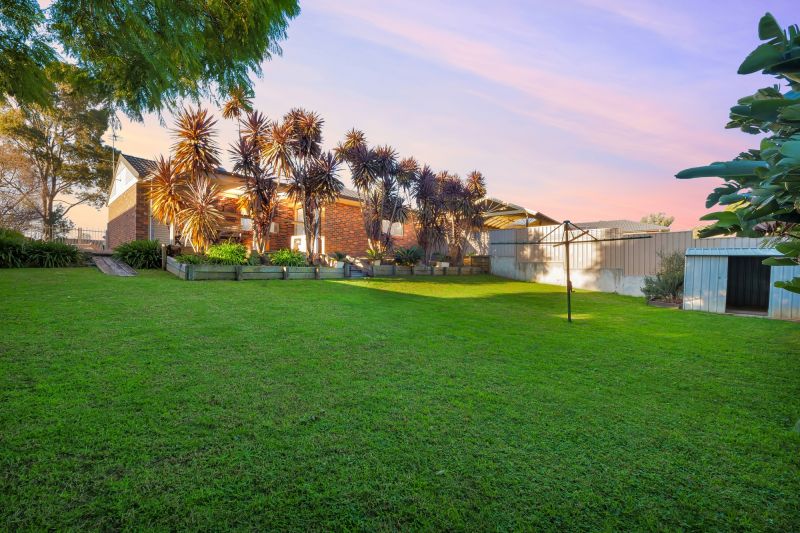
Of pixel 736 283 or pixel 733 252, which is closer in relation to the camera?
pixel 733 252

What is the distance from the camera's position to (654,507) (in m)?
1.65

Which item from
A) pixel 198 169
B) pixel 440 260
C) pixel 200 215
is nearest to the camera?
pixel 200 215

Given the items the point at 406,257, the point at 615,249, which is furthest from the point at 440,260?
the point at 615,249

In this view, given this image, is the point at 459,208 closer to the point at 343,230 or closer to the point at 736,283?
the point at 343,230

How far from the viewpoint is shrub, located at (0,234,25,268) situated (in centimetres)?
1038

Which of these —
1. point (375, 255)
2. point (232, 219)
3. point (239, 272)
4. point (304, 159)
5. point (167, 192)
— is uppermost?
point (304, 159)

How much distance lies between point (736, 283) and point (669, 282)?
2.54 meters

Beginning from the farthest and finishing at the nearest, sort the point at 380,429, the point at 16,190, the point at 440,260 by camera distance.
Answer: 1. the point at 16,190
2. the point at 440,260
3. the point at 380,429

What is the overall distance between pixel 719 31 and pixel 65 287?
11.7m

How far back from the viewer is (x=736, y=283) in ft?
32.8

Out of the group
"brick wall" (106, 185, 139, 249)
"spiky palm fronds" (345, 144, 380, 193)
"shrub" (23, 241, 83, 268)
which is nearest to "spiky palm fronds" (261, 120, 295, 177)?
"spiky palm fronds" (345, 144, 380, 193)

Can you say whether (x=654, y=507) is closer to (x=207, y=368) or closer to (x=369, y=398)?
(x=369, y=398)

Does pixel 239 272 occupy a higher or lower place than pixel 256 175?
lower

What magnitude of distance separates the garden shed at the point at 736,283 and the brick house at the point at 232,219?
1414 cm
